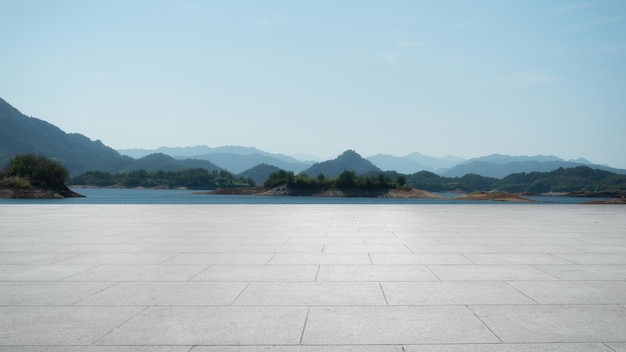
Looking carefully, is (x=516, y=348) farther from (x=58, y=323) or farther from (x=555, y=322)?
(x=58, y=323)

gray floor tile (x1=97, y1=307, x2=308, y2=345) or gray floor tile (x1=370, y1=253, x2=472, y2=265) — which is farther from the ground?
gray floor tile (x1=370, y1=253, x2=472, y2=265)

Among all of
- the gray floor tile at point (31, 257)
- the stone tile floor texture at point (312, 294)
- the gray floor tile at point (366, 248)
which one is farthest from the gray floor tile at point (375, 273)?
the gray floor tile at point (31, 257)

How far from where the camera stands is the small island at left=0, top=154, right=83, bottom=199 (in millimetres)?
88625

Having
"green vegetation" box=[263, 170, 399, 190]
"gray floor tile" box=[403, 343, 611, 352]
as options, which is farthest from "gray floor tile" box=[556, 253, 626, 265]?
"green vegetation" box=[263, 170, 399, 190]

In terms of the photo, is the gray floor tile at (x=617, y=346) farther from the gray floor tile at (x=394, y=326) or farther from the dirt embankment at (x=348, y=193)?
the dirt embankment at (x=348, y=193)

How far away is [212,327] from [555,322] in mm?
4478

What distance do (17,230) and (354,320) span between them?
15.5 meters

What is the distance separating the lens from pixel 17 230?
54.2 feet

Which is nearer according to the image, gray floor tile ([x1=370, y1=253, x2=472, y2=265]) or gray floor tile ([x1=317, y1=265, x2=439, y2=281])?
gray floor tile ([x1=317, y1=265, x2=439, y2=281])

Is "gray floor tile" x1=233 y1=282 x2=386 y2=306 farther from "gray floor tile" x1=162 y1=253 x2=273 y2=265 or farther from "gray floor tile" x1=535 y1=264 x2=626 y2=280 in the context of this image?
"gray floor tile" x1=535 y1=264 x2=626 y2=280

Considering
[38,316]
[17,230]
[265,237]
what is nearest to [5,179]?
[17,230]

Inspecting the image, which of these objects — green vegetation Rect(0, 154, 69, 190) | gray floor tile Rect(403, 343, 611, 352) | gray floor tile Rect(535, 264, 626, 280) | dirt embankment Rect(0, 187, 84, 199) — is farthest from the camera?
green vegetation Rect(0, 154, 69, 190)

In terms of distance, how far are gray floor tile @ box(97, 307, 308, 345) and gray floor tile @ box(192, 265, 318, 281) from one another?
1954 millimetres

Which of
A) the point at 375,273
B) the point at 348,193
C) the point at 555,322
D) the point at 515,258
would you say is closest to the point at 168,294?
the point at 375,273
